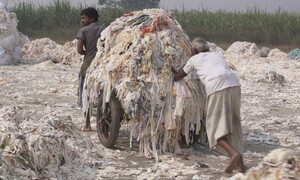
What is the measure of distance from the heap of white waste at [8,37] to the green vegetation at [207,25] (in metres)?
13.0

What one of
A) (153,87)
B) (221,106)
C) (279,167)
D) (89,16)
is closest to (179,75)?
(153,87)

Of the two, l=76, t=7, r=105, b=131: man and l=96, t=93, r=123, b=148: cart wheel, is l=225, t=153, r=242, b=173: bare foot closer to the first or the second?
l=96, t=93, r=123, b=148: cart wheel

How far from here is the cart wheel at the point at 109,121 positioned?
6.94m

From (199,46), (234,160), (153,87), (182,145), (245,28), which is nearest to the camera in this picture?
(234,160)

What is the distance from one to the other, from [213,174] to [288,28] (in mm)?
26722

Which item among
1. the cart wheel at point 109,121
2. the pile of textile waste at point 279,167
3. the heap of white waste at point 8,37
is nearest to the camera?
the pile of textile waste at point 279,167

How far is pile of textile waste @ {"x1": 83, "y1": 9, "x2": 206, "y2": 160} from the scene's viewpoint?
22.0 ft

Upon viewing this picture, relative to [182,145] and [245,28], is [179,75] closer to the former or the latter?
[182,145]

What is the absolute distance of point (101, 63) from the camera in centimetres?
739

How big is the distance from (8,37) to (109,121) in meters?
10.3

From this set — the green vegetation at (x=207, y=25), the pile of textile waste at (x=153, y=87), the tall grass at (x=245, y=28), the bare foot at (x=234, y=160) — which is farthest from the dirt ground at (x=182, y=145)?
the tall grass at (x=245, y=28)

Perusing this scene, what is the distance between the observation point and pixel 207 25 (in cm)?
3169

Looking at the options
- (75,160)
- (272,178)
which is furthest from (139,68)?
(272,178)

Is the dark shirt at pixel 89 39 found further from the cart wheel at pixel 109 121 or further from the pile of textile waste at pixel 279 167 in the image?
the pile of textile waste at pixel 279 167
